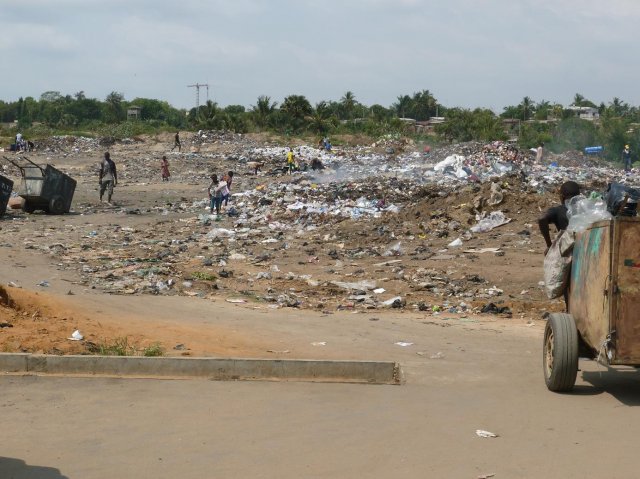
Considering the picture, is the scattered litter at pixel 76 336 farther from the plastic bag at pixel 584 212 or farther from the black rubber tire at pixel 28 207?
the black rubber tire at pixel 28 207

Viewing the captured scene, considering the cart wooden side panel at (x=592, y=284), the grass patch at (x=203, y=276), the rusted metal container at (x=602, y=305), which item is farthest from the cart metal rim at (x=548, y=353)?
the grass patch at (x=203, y=276)

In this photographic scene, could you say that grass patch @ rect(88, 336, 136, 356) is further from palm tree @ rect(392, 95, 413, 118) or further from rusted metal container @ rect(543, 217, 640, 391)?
palm tree @ rect(392, 95, 413, 118)

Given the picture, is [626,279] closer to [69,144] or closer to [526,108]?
[69,144]

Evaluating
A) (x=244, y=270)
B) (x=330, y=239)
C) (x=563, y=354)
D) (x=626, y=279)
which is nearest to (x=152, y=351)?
(x=563, y=354)

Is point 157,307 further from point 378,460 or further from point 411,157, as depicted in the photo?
point 411,157

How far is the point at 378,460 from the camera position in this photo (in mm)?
4883

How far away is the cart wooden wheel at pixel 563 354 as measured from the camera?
630 centimetres

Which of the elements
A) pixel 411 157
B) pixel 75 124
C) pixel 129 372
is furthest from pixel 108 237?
pixel 75 124

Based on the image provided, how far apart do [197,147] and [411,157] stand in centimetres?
1697

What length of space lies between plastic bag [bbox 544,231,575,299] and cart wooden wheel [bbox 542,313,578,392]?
337 mm

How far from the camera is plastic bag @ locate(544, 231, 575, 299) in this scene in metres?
6.69

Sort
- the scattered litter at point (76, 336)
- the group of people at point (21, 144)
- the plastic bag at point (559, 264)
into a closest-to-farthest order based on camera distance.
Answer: the plastic bag at point (559, 264) → the scattered litter at point (76, 336) → the group of people at point (21, 144)

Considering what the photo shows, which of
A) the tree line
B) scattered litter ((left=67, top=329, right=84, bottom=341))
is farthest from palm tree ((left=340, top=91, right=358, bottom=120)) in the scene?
scattered litter ((left=67, top=329, right=84, bottom=341))

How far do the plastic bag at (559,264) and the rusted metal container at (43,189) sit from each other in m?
18.4
